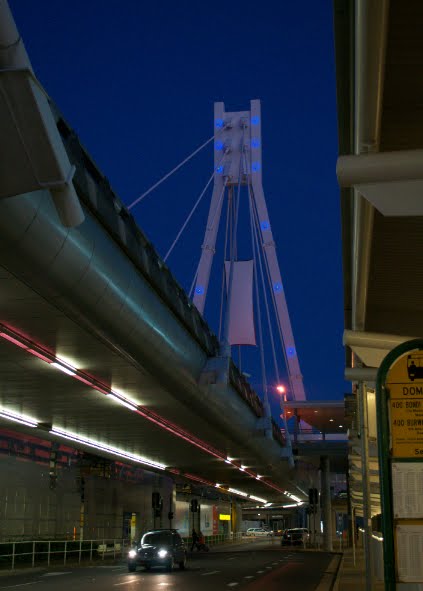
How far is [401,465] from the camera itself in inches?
229

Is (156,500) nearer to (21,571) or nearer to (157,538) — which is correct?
(157,538)

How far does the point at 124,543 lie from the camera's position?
4938cm

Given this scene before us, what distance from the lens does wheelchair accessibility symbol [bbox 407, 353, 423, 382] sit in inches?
239

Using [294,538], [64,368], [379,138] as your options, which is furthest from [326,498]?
[379,138]

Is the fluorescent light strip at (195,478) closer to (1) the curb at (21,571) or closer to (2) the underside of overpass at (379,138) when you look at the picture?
(1) the curb at (21,571)

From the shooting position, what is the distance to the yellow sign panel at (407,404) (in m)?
5.92

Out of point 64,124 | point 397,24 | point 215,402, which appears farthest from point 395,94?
point 215,402

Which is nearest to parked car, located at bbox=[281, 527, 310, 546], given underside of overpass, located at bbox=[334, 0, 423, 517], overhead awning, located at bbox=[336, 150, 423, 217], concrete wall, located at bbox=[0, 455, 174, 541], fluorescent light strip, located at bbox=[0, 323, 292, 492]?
concrete wall, located at bbox=[0, 455, 174, 541]

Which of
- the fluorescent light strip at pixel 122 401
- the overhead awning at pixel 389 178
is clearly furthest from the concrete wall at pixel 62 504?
the overhead awning at pixel 389 178

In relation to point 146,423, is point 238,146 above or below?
above

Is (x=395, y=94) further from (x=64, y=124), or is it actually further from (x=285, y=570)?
(x=285, y=570)

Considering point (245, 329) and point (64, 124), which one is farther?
point (245, 329)

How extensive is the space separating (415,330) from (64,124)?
942 centimetres

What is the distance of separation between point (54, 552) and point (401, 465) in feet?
105
